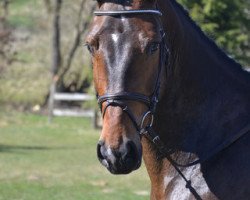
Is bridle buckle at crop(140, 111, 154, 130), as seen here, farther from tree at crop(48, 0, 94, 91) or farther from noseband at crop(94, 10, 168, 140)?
tree at crop(48, 0, 94, 91)

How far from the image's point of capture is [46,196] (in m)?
11.4

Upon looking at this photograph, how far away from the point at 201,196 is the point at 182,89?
67 centimetres

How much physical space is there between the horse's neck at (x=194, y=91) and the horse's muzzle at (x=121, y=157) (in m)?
0.66

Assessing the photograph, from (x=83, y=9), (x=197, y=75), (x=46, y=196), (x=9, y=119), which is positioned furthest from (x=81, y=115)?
(x=197, y=75)

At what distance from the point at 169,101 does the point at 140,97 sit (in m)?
0.48

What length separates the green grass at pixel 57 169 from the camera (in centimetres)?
1188

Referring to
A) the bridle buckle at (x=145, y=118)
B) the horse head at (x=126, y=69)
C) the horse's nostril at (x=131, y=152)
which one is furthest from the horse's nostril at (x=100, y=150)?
the bridle buckle at (x=145, y=118)

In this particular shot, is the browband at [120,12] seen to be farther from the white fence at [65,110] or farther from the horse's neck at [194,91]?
the white fence at [65,110]

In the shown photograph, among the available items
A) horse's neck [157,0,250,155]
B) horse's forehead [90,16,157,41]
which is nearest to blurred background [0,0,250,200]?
horse's neck [157,0,250,155]

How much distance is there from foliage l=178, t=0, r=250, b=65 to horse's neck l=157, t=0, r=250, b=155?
10.8 meters

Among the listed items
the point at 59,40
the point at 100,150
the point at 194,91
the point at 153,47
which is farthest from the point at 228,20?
the point at 59,40

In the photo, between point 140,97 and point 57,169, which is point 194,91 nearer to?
point 140,97

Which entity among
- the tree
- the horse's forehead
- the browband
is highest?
the browband

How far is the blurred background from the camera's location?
12.9m
